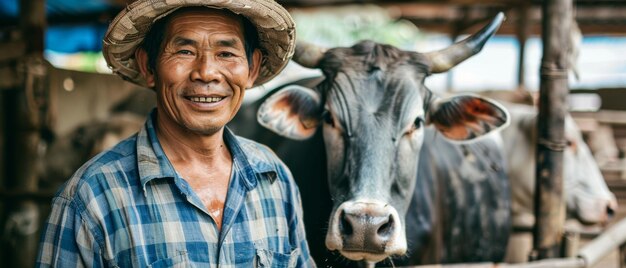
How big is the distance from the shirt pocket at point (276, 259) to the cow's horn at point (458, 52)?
1.54 meters

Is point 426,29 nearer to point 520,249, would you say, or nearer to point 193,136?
point 520,249

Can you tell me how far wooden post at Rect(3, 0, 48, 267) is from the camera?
4.45m

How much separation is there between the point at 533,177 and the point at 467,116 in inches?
80.9

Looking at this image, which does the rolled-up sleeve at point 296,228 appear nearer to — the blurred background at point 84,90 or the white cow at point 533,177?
the blurred background at point 84,90

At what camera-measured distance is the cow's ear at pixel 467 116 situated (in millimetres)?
3404

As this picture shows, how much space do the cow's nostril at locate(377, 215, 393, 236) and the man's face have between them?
2.72 feet

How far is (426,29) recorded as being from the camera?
10852 millimetres

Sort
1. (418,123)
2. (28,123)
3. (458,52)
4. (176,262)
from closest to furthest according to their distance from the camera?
(176,262), (418,123), (458,52), (28,123)

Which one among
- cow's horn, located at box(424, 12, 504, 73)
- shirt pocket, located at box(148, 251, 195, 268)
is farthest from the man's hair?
cow's horn, located at box(424, 12, 504, 73)

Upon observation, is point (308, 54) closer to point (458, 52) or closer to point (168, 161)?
point (458, 52)

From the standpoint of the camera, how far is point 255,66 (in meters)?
2.38

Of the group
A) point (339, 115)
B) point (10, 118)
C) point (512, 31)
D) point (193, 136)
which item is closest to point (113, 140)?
point (10, 118)

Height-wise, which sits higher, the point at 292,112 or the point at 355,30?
the point at 355,30

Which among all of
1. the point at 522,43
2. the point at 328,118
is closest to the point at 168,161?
the point at 328,118
